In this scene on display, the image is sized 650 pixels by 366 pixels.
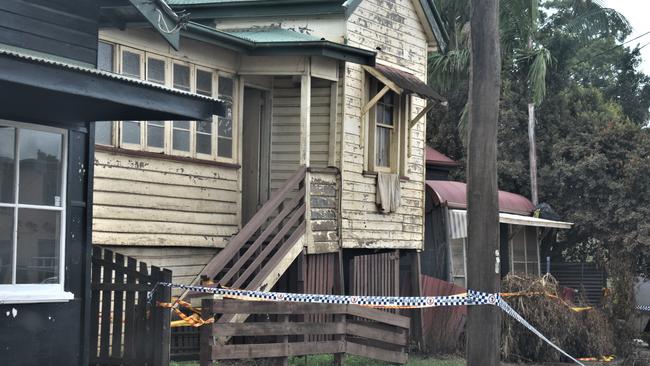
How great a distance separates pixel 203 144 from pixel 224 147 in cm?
49

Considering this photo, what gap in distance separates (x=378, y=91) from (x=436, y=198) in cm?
646

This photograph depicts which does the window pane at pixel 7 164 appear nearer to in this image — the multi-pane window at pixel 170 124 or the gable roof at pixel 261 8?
the multi-pane window at pixel 170 124

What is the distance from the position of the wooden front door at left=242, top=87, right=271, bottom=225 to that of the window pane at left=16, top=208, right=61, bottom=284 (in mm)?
6705

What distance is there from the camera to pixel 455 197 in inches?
913

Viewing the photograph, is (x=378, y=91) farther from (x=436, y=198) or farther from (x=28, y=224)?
(x=28, y=224)

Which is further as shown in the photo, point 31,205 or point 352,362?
point 352,362

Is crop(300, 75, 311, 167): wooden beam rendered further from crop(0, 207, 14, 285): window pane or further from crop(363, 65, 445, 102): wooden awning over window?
crop(0, 207, 14, 285): window pane

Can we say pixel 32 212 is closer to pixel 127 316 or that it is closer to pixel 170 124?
pixel 127 316

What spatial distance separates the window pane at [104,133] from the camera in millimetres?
12383

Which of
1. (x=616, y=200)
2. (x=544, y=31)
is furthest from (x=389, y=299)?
(x=544, y=31)

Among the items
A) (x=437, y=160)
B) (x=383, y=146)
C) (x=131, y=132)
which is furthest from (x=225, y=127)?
(x=437, y=160)

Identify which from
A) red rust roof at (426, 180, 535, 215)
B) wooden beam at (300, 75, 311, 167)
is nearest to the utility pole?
wooden beam at (300, 75, 311, 167)

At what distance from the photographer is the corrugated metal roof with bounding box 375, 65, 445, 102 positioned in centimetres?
1622

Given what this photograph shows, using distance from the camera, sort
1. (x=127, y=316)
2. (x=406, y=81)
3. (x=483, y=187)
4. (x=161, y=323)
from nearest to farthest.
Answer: (x=161, y=323), (x=127, y=316), (x=483, y=187), (x=406, y=81)
